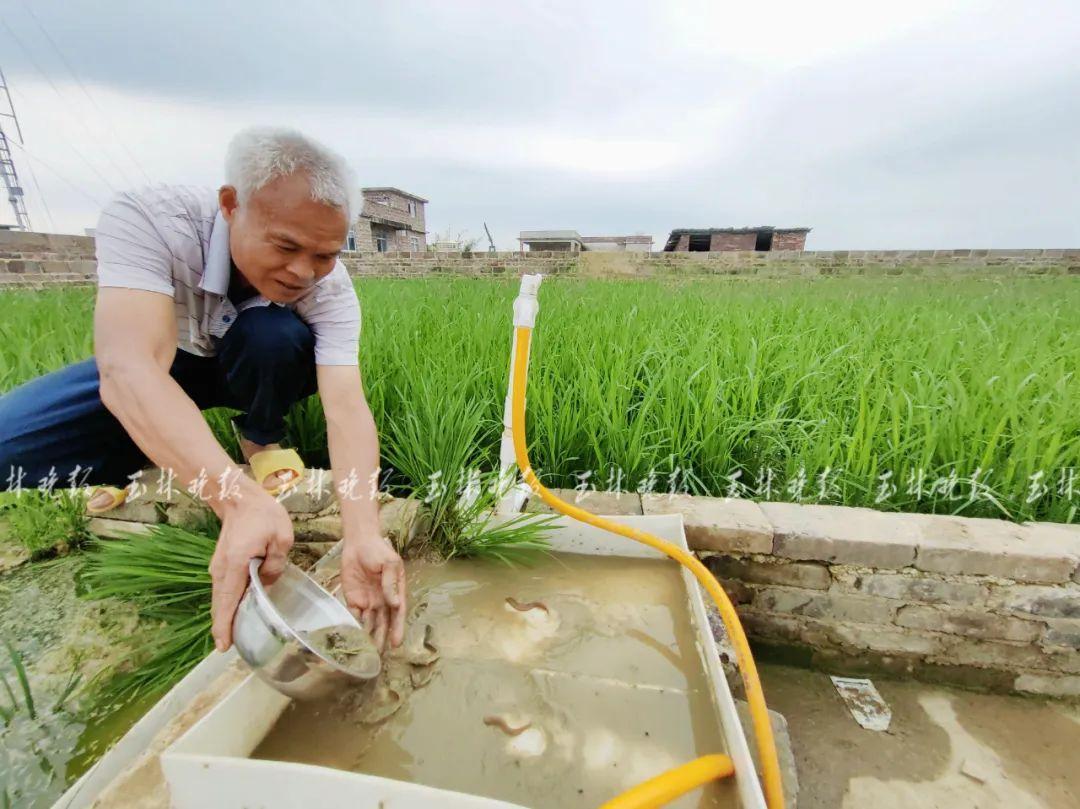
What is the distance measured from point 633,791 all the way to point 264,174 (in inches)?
46.2

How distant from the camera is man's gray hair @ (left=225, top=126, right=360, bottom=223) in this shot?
94cm

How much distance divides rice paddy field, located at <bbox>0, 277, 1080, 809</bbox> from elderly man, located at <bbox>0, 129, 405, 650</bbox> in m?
0.25

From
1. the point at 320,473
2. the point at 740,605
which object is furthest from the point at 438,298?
the point at 740,605

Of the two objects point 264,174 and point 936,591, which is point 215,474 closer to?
point 264,174

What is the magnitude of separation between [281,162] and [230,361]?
77 centimetres

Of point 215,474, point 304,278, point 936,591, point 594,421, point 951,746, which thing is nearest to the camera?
point 215,474

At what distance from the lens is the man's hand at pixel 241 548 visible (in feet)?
2.53

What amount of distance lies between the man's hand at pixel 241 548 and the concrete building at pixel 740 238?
49.3 feet

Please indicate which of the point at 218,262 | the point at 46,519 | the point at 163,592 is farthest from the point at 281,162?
the point at 46,519

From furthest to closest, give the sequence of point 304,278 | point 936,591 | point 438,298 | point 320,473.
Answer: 1. point 438,298
2. point 320,473
3. point 936,591
4. point 304,278

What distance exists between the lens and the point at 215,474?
88 centimetres

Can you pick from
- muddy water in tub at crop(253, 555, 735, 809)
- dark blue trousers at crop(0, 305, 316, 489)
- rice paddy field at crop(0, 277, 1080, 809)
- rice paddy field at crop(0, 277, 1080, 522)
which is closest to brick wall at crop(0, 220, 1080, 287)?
rice paddy field at crop(0, 277, 1080, 522)

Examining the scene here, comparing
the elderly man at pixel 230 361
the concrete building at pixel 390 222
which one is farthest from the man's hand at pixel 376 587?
the concrete building at pixel 390 222

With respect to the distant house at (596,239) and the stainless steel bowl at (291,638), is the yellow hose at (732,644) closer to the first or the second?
the stainless steel bowl at (291,638)
